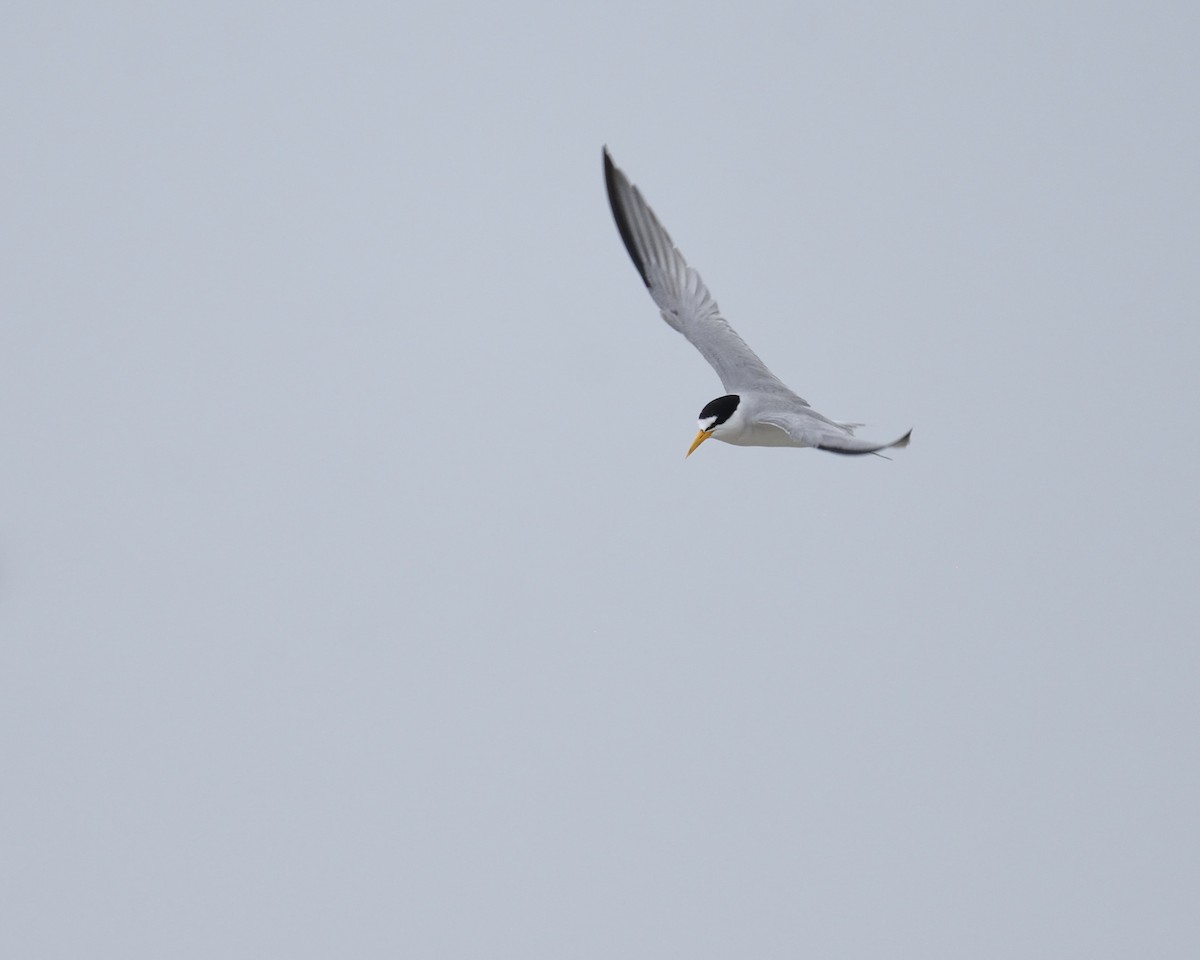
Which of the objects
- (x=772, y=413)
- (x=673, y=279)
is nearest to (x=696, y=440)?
(x=772, y=413)

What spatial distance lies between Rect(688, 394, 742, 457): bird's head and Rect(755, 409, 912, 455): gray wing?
1.91 ft

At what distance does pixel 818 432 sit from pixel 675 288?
5.96m

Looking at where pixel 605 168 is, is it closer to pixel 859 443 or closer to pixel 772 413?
pixel 772 413

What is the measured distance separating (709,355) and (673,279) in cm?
158

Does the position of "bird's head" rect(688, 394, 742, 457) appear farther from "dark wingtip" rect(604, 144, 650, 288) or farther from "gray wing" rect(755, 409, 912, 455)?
"dark wingtip" rect(604, 144, 650, 288)

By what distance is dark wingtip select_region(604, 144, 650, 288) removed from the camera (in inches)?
828

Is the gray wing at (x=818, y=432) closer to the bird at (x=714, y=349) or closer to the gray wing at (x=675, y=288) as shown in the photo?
the bird at (x=714, y=349)

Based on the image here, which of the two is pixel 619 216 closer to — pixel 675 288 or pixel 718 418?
pixel 675 288


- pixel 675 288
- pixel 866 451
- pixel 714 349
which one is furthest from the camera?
pixel 675 288

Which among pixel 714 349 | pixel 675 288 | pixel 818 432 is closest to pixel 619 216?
pixel 675 288

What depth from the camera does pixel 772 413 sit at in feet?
60.6

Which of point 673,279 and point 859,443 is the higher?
point 673,279

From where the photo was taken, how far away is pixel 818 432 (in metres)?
17.1

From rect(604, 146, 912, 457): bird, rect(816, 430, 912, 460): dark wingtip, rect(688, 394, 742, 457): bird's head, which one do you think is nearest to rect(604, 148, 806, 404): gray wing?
rect(604, 146, 912, 457): bird
